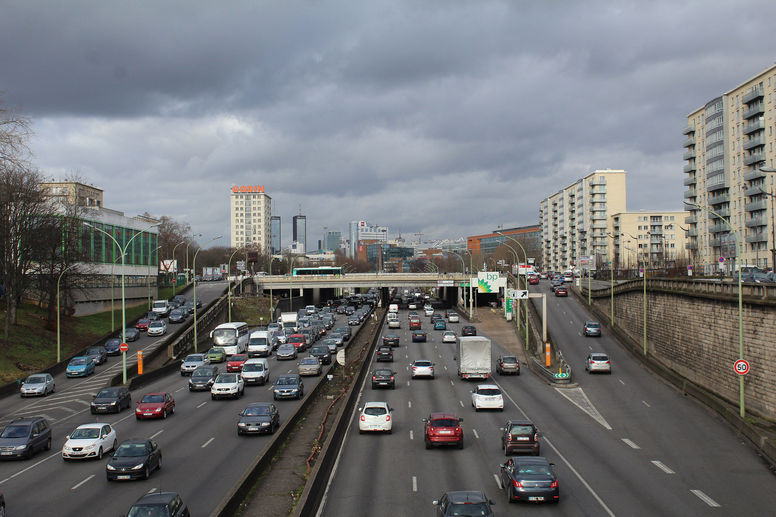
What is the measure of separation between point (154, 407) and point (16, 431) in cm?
733

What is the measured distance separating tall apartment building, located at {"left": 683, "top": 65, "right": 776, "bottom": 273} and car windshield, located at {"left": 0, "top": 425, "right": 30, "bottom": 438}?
231 ft

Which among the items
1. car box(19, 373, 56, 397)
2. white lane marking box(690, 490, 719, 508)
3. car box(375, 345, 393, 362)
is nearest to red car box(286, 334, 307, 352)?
car box(375, 345, 393, 362)

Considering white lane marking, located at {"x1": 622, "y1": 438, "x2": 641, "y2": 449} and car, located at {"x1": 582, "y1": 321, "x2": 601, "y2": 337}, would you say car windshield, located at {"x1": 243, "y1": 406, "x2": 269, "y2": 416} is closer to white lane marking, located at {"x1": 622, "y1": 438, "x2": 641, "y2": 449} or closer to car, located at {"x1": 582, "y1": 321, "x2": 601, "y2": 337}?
white lane marking, located at {"x1": 622, "y1": 438, "x2": 641, "y2": 449}

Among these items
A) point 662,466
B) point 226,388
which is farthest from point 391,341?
point 662,466

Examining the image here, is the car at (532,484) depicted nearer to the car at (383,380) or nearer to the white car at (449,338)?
the car at (383,380)

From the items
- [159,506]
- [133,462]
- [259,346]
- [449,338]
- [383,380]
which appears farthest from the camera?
[449,338]

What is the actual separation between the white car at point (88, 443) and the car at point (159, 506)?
396 inches

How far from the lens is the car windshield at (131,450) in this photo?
66.1ft

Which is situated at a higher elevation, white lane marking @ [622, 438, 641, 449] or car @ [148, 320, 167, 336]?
car @ [148, 320, 167, 336]

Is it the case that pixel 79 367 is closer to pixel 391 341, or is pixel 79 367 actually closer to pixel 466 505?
pixel 391 341

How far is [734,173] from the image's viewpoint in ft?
291

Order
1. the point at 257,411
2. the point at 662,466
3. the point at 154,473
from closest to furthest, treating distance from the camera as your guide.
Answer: the point at 154,473
the point at 662,466
the point at 257,411

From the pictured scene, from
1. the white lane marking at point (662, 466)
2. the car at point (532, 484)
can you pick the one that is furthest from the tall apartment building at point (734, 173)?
the car at point (532, 484)

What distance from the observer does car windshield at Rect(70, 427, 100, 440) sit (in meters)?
23.1
